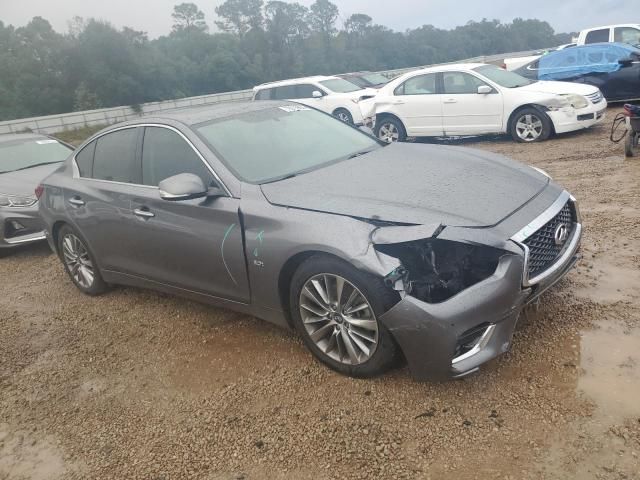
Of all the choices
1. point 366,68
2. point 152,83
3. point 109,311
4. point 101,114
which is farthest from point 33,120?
point 366,68

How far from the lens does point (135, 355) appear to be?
3.96 metres

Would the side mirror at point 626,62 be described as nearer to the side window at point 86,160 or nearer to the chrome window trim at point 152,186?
the chrome window trim at point 152,186

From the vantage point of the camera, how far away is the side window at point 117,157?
4.31m

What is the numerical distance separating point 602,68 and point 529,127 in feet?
12.1

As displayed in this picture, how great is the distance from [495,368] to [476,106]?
7.82m

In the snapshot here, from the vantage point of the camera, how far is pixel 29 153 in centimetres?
815

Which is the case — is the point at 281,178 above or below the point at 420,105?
above

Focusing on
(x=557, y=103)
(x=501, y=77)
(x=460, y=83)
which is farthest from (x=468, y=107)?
(x=557, y=103)

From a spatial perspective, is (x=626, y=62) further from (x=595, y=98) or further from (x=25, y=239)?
(x=25, y=239)

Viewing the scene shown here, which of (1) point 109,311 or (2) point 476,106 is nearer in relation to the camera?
(1) point 109,311

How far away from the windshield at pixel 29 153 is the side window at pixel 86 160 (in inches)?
137

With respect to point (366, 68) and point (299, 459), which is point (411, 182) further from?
point (366, 68)

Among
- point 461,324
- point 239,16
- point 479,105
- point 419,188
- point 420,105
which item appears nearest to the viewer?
point 461,324

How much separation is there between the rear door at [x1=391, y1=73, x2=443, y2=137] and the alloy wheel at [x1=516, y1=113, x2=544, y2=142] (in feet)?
4.79
